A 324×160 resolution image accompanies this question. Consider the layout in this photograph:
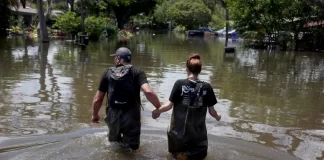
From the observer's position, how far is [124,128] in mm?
4984

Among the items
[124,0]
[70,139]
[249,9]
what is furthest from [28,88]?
[124,0]

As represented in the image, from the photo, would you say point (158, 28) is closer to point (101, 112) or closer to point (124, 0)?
point (124, 0)

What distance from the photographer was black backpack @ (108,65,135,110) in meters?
4.84

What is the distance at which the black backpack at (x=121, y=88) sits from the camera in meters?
4.84

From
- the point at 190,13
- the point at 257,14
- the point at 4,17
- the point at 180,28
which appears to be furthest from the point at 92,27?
the point at 180,28

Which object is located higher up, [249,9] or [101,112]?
[249,9]

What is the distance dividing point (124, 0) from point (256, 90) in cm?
4283

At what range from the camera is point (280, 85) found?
42.4 ft

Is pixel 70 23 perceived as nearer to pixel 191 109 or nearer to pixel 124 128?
pixel 124 128

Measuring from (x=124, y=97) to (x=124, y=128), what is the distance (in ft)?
1.37

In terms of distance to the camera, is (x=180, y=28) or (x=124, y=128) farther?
(x=180, y=28)

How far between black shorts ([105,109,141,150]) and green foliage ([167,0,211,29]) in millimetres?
77446

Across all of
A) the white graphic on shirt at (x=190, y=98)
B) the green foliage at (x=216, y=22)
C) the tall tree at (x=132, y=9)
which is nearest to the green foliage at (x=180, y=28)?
the green foliage at (x=216, y=22)

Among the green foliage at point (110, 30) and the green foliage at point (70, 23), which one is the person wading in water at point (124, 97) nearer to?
the green foliage at point (70, 23)
